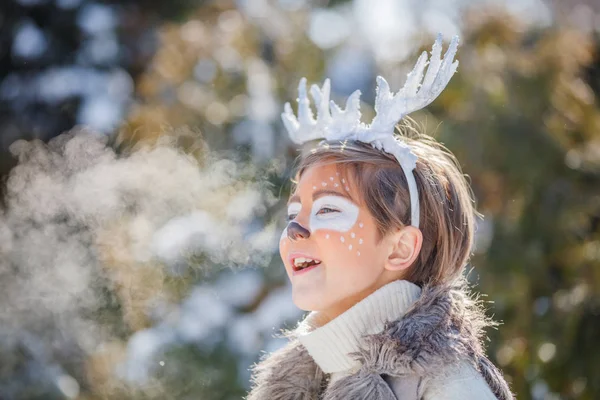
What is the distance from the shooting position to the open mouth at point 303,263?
5.97 ft

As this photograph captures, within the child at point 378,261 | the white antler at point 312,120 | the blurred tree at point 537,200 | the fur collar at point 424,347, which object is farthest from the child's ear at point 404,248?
the blurred tree at point 537,200

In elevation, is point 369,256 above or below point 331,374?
above

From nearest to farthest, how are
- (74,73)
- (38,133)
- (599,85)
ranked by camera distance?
1. (599,85)
2. (38,133)
3. (74,73)

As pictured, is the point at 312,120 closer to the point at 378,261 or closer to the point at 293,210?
the point at 293,210

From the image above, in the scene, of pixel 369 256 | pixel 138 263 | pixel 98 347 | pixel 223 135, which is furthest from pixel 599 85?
pixel 369 256

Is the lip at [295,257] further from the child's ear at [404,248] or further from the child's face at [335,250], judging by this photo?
the child's ear at [404,248]

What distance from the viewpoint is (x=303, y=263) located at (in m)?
1.84

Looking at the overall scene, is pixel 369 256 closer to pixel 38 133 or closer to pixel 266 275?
pixel 266 275

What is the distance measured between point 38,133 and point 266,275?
6.52ft

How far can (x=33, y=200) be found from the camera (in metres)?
4.48

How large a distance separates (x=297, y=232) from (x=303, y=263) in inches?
2.9

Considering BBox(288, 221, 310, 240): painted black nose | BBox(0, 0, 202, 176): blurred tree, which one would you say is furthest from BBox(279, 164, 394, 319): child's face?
BBox(0, 0, 202, 176): blurred tree

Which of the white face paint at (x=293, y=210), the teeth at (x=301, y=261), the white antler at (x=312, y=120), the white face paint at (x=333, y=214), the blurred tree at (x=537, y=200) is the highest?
the white antler at (x=312, y=120)

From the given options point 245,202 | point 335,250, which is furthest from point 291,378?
point 245,202
